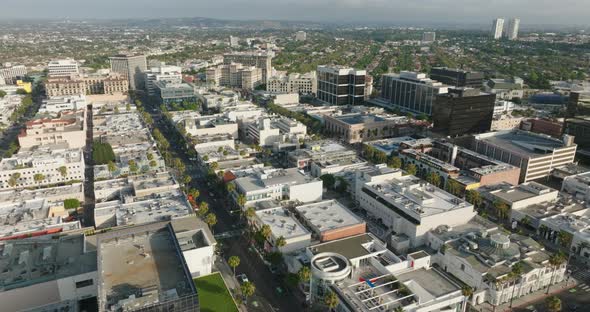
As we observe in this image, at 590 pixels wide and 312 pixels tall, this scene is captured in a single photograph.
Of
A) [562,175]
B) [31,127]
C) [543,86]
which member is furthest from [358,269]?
[543,86]

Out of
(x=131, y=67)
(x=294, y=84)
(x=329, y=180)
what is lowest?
(x=329, y=180)

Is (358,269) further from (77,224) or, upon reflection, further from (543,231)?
(77,224)

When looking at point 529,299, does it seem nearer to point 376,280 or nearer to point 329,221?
point 376,280

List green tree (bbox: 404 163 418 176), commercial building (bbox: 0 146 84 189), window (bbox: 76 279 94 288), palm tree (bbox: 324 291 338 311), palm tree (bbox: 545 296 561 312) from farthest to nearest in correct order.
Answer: green tree (bbox: 404 163 418 176) → commercial building (bbox: 0 146 84 189) → window (bbox: 76 279 94 288) → palm tree (bbox: 545 296 561 312) → palm tree (bbox: 324 291 338 311)

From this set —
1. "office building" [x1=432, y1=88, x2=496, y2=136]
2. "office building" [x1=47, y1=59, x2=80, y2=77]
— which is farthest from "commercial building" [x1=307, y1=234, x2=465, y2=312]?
"office building" [x1=47, y1=59, x2=80, y2=77]

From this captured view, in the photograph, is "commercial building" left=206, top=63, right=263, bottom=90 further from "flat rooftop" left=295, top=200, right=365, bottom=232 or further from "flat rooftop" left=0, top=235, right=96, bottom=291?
"flat rooftop" left=0, top=235, right=96, bottom=291

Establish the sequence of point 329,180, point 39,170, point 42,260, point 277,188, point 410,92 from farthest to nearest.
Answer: point 410,92 → point 39,170 → point 329,180 → point 277,188 → point 42,260

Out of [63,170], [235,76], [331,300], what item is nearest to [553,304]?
[331,300]
